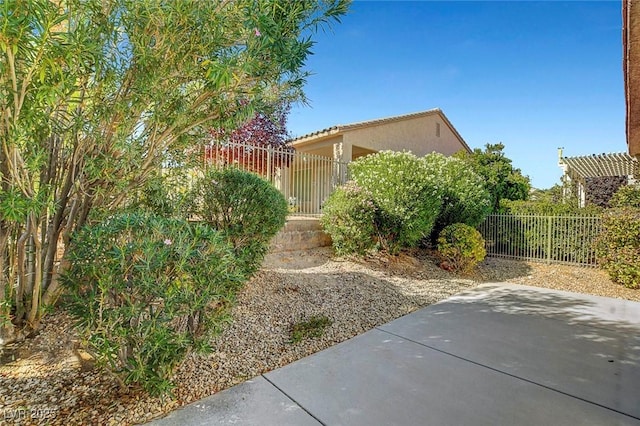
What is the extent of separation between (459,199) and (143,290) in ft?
29.7

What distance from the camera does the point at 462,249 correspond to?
25.6 ft

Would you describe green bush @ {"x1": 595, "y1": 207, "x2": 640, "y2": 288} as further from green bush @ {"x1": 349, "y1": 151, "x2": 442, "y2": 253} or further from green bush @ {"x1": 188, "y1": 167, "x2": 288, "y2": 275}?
green bush @ {"x1": 188, "y1": 167, "x2": 288, "y2": 275}

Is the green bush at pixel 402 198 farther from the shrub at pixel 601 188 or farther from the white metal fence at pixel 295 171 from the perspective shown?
the shrub at pixel 601 188

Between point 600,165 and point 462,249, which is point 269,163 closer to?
point 462,249

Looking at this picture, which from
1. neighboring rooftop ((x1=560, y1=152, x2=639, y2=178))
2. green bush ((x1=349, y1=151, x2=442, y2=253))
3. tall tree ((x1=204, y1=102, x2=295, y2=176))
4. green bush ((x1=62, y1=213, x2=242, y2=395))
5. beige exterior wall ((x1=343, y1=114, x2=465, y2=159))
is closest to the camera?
green bush ((x1=62, y1=213, x2=242, y2=395))

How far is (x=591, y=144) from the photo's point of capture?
558 inches

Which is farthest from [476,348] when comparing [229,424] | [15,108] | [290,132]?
[290,132]

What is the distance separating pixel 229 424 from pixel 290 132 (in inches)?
454

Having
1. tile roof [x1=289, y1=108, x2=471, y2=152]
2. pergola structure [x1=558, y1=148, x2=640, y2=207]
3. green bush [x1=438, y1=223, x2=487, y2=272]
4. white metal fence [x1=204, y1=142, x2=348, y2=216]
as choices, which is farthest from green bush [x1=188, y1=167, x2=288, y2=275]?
pergola structure [x1=558, y1=148, x2=640, y2=207]

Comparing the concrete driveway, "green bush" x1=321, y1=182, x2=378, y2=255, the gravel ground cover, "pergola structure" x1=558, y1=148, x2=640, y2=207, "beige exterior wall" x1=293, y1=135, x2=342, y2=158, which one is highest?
"beige exterior wall" x1=293, y1=135, x2=342, y2=158

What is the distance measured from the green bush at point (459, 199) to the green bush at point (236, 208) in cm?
602

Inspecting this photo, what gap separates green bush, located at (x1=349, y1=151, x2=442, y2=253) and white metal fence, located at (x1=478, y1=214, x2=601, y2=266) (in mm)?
4050

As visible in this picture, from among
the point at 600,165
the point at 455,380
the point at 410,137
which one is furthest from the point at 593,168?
the point at 455,380

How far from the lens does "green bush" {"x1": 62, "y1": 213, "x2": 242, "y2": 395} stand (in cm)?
212
